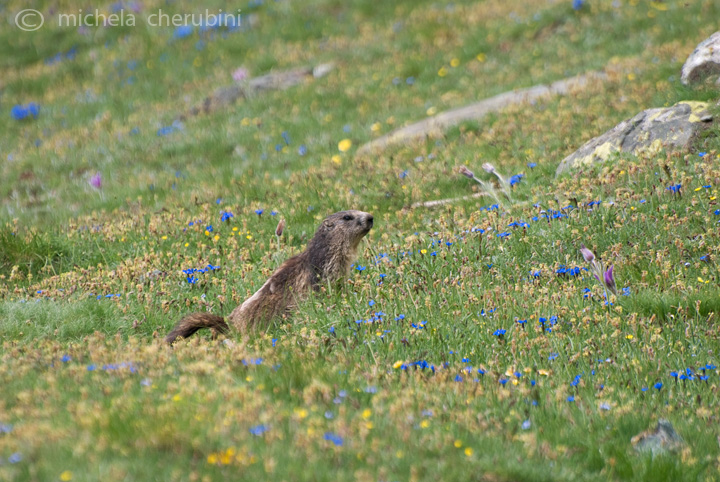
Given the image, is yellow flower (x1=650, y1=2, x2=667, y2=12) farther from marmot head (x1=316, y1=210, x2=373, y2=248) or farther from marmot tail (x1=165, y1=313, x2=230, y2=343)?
marmot tail (x1=165, y1=313, x2=230, y2=343)

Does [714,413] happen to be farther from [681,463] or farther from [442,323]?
[442,323]

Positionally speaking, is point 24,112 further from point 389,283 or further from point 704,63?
point 704,63

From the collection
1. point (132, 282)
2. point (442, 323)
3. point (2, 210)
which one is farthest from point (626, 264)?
point (2, 210)

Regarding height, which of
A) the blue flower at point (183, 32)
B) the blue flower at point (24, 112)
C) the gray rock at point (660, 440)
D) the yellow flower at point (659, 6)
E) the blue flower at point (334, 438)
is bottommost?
the blue flower at point (24, 112)

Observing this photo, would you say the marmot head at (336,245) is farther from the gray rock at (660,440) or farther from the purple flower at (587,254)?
the gray rock at (660,440)

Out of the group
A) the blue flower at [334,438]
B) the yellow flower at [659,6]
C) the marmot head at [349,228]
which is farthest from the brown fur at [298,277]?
the yellow flower at [659,6]

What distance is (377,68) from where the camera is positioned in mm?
18156

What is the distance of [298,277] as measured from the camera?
26.0ft

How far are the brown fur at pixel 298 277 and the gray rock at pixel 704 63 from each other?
539cm

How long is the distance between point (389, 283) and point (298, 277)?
93cm

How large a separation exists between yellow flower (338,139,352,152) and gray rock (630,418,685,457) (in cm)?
948

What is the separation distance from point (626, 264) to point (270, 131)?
374 inches

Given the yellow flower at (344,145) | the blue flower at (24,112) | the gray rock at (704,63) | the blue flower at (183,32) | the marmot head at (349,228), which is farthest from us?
the blue flower at (183,32)

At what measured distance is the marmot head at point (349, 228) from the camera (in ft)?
27.2
